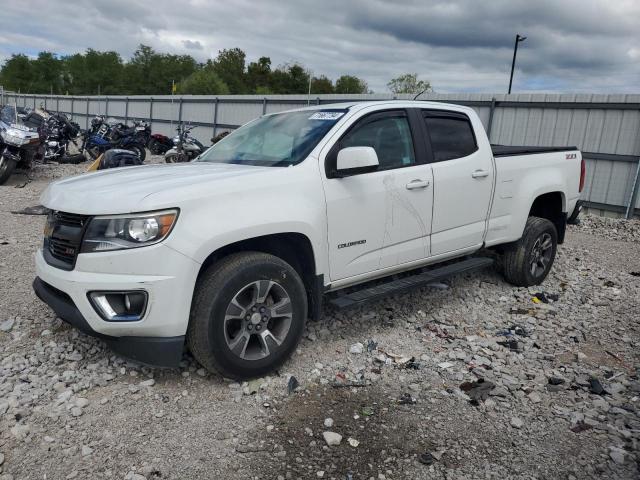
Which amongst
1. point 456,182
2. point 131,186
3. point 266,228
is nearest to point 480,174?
point 456,182

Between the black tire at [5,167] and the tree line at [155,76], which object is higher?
the tree line at [155,76]

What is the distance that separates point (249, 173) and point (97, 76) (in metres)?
85.5

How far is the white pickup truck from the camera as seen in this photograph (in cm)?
279

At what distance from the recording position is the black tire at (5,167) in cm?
1055

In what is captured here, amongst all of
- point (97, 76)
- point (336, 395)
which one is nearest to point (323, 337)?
point (336, 395)

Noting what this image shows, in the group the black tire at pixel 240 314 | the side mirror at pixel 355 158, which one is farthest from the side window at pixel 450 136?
the black tire at pixel 240 314

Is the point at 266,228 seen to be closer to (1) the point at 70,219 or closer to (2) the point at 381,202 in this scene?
(2) the point at 381,202

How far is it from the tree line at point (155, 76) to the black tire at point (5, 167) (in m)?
50.6

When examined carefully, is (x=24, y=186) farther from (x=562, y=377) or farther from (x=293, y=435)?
(x=562, y=377)

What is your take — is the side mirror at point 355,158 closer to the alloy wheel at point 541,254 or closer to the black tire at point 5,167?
the alloy wheel at point 541,254

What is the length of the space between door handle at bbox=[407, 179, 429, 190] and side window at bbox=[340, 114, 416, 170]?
15 centimetres

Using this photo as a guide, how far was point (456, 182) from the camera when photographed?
4293mm

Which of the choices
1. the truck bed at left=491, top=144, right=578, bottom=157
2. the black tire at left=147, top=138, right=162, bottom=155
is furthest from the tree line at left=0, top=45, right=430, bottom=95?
the truck bed at left=491, top=144, right=578, bottom=157

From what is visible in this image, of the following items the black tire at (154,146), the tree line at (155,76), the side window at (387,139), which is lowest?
the black tire at (154,146)
